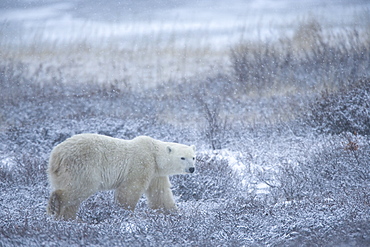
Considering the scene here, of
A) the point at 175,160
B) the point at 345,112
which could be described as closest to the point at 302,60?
the point at 345,112

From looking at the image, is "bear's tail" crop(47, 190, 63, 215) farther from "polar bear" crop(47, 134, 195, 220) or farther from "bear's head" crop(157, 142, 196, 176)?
"bear's head" crop(157, 142, 196, 176)

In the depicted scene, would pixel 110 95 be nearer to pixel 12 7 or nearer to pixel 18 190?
pixel 12 7

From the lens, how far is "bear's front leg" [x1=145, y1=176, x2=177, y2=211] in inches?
188

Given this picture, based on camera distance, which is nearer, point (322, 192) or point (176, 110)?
point (322, 192)

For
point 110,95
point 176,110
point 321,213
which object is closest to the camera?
point 321,213

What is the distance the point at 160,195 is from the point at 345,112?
555 cm

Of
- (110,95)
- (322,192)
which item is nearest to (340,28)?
(110,95)

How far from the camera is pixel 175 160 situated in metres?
4.78

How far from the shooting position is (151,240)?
3.32m

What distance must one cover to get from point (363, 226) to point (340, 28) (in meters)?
13.3

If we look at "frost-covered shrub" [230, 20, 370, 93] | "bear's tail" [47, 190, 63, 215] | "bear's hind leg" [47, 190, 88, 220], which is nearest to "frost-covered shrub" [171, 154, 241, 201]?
"bear's hind leg" [47, 190, 88, 220]

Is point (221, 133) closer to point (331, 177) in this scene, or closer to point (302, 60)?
point (331, 177)

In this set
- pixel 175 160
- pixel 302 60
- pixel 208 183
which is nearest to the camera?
pixel 175 160

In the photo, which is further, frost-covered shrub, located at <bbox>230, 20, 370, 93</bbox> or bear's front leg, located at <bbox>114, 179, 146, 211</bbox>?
frost-covered shrub, located at <bbox>230, 20, 370, 93</bbox>
